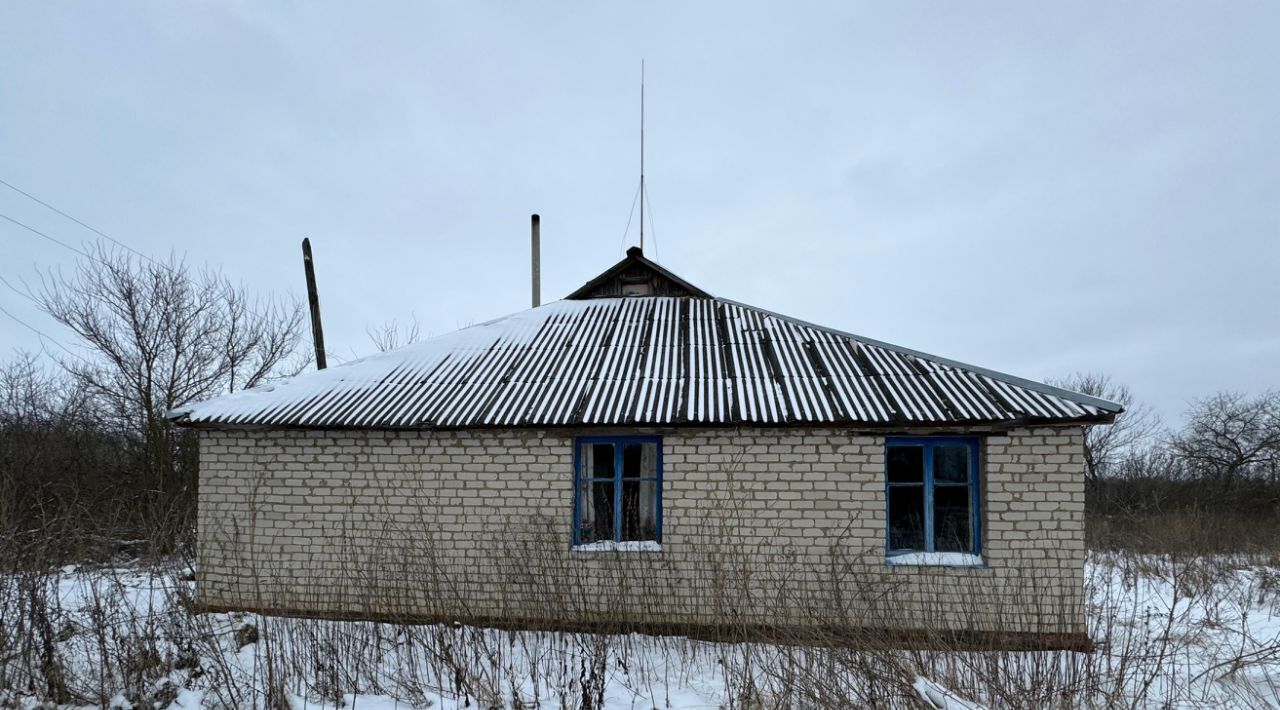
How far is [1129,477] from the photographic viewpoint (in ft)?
85.9

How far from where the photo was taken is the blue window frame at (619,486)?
22.4 ft

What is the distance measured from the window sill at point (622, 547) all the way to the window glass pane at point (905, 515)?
8.22 feet

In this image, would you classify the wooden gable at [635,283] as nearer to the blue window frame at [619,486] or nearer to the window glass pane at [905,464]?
the blue window frame at [619,486]

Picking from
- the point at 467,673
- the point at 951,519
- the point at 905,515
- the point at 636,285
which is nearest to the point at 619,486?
the point at 467,673

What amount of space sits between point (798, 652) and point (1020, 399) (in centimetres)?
365

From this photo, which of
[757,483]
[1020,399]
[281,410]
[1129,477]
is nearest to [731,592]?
[757,483]

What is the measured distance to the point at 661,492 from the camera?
22.0 ft

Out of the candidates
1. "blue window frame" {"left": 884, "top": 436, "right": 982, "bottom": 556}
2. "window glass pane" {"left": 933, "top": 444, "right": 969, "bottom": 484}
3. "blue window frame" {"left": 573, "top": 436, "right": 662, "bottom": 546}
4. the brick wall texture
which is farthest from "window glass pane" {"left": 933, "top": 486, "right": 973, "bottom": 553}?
"blue window frame" {"left": 573, "top": 436, "right": 662, "bottom": 546}

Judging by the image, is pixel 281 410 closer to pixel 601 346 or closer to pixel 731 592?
pixel 601 346

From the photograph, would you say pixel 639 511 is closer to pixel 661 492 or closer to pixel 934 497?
pixel 661 492

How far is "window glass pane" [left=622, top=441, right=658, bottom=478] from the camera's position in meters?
6.89

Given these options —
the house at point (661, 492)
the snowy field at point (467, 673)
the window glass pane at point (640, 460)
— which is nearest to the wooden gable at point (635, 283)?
the house at point (661, 492)

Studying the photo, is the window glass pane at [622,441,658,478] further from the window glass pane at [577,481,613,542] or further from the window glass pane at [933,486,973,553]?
the window glass pane at [933,486,973,553]

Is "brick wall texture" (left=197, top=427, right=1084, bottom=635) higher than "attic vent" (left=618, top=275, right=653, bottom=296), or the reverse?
"attic vent" (left=618, top=275, right=653, bottom=296)
